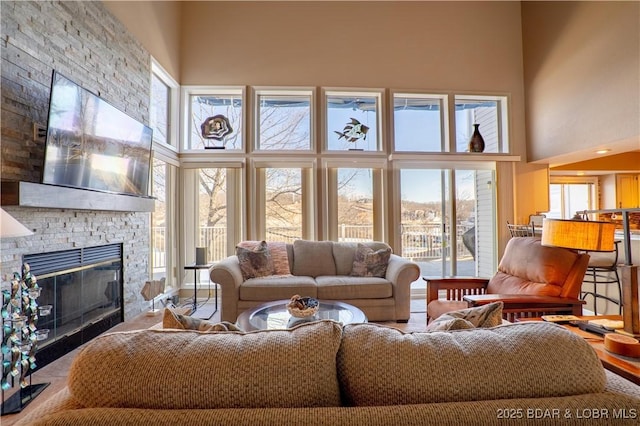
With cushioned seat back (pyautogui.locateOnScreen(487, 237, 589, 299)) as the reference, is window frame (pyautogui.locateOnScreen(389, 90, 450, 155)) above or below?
above

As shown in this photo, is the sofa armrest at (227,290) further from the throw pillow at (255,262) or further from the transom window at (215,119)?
the transom window at (215,119)

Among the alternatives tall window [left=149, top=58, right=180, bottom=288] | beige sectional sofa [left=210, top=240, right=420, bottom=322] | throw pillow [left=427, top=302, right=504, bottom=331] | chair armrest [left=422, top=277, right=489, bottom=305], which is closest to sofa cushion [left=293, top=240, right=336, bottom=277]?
beige sectional sofa [left=210, top=240, right=420, bottom=322]

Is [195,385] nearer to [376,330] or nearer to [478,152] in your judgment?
[376,330]

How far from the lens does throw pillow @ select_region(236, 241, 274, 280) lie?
357 centimetres

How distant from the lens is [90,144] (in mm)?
2566

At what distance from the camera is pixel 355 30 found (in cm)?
487

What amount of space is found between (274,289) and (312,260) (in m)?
0.74

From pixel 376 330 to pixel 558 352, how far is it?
0.44m

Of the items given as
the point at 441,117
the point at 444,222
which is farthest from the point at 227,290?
the point at 441,117

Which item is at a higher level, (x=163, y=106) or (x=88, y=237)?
(x=163, y=106)

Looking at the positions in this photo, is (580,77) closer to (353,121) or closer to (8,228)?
(353,121)

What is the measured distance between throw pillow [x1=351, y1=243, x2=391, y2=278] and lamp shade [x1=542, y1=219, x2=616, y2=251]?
2.11m

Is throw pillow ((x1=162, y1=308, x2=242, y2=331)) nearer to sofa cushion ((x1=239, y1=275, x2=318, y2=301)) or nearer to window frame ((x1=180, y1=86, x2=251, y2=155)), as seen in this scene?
sofa cushion ((x1=239, y1=275, x2=318, y2=301))

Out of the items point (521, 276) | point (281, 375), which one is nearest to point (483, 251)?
point (521, 276)
